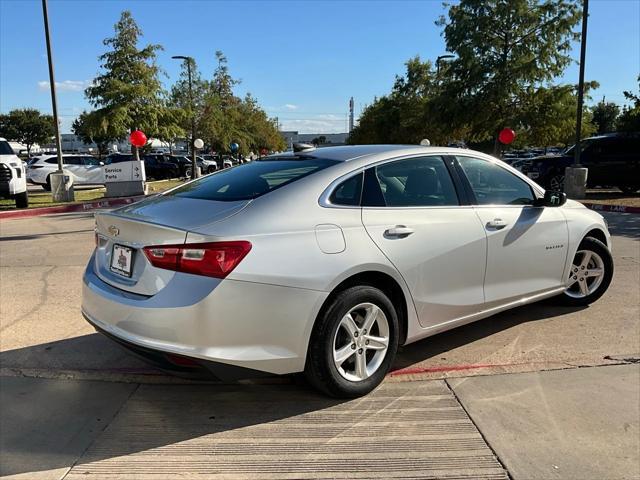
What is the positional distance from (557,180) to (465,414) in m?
17.1

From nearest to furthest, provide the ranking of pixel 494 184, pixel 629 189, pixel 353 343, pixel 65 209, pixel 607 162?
pixel 353 343 < pixel 494 184 < pixel 65 209 < pixel 607 162 < pixel 629 189

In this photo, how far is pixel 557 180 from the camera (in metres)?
18.5

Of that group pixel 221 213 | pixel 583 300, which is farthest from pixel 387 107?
pixel 221 213

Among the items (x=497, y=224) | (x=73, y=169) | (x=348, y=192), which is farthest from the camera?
(x=73, y=169)

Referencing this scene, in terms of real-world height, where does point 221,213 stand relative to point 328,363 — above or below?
above

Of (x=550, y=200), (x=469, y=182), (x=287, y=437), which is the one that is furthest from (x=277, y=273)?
(x=550, y=200)

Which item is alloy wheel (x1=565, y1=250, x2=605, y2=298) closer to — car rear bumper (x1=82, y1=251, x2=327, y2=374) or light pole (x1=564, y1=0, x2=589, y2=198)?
car rear bumper (x1=82, y1=251, x2=327, y2=374)

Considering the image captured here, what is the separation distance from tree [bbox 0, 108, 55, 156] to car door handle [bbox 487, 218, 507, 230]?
3652 inches

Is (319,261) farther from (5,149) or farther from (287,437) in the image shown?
(5,149)

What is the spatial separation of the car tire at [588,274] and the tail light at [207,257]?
3.63 m

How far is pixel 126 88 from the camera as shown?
22.2 m

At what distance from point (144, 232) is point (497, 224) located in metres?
2.64

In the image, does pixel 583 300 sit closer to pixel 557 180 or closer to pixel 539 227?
pixel 539 227

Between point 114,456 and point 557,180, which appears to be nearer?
point 114,456
